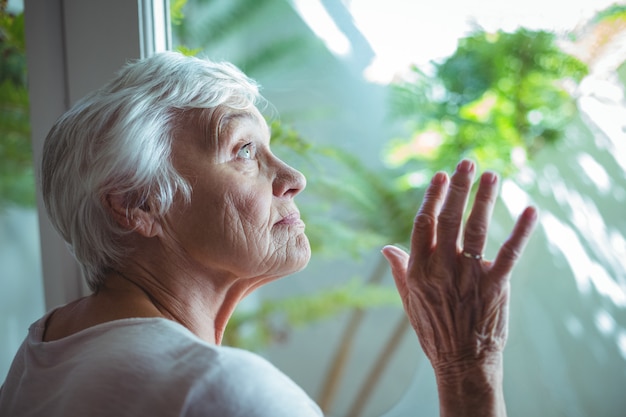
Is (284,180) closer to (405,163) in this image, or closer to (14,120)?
(405,163)

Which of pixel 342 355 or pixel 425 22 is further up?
pixel 425 22

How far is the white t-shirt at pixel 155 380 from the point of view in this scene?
0.87 metres

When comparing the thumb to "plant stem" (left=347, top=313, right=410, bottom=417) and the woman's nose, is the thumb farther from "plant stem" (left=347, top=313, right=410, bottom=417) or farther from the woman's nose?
"plant stem" (left=347, top=313, right=410, bottom=417)

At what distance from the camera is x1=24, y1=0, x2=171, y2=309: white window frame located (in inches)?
57.4

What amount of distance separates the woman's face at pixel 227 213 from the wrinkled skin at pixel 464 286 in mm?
281

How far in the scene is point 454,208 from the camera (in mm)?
987

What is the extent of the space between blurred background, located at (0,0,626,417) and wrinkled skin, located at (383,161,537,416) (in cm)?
28

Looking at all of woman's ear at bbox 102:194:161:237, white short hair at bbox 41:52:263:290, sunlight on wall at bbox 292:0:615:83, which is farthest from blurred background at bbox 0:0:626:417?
woman's ear at bbox 102:194:161:237

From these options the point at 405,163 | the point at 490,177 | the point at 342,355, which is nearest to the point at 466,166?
the point at 490,177

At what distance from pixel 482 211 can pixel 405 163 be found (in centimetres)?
77

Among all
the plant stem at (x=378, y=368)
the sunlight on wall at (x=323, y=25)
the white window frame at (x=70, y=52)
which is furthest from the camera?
the plant stem at (x=378, y=368)

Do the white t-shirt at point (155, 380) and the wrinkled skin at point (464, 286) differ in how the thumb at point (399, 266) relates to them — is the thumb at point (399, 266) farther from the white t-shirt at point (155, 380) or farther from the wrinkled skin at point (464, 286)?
the white t-shirt at point (155, 380)

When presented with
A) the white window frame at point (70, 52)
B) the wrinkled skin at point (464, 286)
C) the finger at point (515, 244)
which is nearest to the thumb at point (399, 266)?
the wrinkled skin at point (464, 286)

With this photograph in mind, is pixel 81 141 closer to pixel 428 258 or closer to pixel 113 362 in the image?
pixel 113 362
